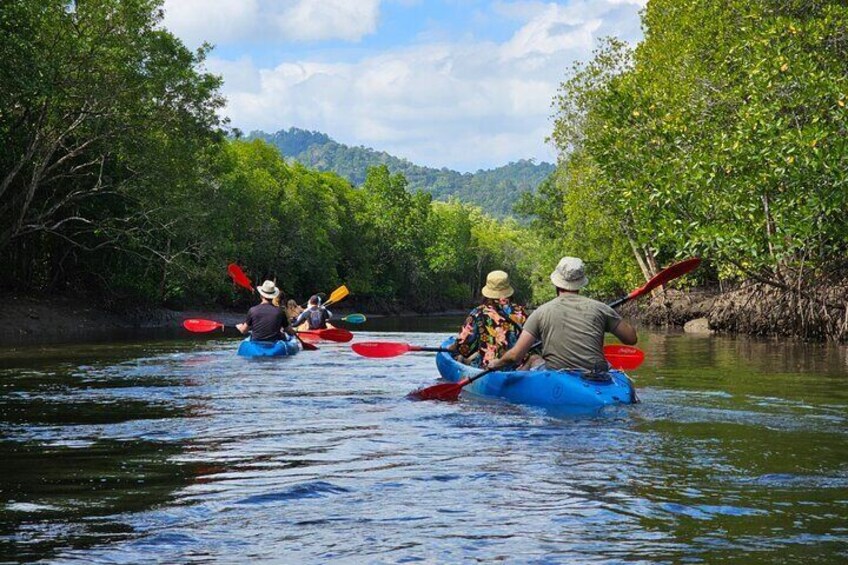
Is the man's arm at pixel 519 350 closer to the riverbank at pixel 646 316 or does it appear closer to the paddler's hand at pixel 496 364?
the paddler's hand at pixel 496 364

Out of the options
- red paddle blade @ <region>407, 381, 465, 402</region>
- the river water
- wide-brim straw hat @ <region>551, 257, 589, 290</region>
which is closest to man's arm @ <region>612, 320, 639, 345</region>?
wide-brim straw hat @ <region>551, 257, 589, 290</region>

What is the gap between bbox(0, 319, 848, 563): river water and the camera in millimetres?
5125

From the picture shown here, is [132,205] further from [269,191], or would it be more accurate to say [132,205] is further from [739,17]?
[269,191]

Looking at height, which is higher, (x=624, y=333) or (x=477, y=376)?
(x=624, y=333)

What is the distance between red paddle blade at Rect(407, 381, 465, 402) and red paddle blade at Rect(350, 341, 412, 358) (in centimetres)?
254

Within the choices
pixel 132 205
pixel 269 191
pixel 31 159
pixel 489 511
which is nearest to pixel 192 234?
pixel 132 205

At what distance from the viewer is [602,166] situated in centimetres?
2536

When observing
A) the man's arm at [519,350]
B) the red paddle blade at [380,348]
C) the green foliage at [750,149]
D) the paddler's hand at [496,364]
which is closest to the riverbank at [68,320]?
the red paddle blade at [380,348]

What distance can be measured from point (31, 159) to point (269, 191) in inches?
1187

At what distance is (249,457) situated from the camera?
25.9 ft

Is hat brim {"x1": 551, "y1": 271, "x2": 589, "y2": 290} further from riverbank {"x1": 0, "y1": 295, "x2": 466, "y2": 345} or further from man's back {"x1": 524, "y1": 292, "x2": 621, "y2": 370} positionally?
riverbank {"x1": 0, "y1": 295, "x2": 466, "y2": 345}

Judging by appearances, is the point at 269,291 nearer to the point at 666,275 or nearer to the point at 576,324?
the point at 666,275

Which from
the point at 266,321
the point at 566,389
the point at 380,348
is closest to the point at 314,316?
the point at 266,321

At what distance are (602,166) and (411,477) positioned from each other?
63.4 feet
